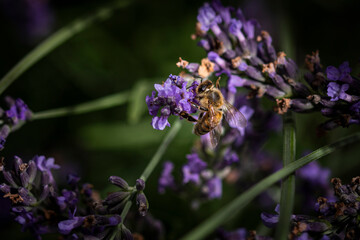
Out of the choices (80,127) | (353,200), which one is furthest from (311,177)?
(80,127)

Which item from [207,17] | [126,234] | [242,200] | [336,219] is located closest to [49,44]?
[207,17]

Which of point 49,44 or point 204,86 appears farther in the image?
point 49,44

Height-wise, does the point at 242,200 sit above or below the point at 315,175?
below

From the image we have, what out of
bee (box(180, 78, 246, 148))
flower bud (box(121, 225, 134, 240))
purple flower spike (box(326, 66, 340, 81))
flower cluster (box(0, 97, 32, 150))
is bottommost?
flower bud (box(121, 225, 134, 240))

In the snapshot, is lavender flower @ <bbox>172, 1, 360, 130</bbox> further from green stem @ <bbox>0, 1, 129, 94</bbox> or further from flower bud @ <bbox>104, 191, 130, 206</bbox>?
green stem @ <bbox>0, 1, 129, 94</bbox>

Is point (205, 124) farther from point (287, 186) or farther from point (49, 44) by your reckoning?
point (49, 44)

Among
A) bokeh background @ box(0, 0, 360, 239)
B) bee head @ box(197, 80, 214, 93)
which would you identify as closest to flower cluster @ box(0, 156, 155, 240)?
bee head @ box(197, 80, 214, 93)
